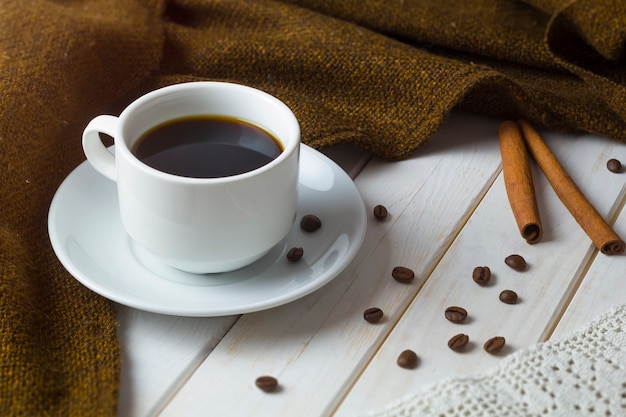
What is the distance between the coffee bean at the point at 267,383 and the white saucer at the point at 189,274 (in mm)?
75

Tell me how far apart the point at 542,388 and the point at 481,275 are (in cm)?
19

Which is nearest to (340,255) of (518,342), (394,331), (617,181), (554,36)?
(394,331)

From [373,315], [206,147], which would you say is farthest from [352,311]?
[206,147]

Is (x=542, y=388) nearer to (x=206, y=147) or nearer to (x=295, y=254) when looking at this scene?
(x=295, y=254)

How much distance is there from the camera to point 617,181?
1.17 m

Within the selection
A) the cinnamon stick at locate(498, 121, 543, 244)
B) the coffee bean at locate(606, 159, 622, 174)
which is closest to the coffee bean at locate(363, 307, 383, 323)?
the cinnamon stick at locate(498, 121, 543, 244)

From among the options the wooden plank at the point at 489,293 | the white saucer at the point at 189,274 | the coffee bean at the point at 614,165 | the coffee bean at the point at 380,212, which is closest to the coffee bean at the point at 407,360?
the wooden plank at the point at 489,293

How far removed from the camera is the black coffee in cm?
94

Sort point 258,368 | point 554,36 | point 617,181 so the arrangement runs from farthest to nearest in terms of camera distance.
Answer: point 554,36
point 617,181
point 258,368

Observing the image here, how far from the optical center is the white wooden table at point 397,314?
2.83ft

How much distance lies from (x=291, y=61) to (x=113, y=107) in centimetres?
27

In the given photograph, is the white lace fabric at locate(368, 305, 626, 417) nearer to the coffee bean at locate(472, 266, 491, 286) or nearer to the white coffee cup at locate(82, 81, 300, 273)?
the coffee bean at locate(472, 266, 491, 286)

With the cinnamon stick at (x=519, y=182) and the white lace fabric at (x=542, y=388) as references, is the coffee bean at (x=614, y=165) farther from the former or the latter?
the white lace fabric at (x=542, y=388)

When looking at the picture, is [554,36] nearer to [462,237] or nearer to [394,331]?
[462,237]
